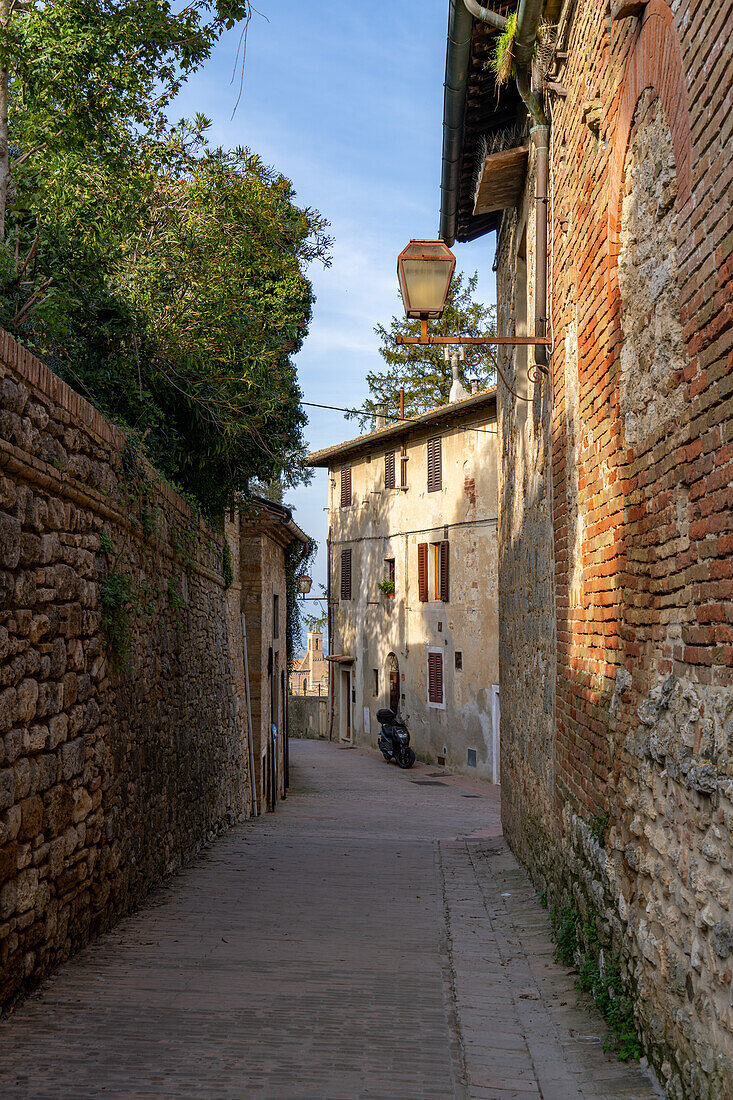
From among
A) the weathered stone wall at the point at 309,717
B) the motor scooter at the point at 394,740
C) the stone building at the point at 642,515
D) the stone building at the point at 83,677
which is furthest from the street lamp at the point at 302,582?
the stone building at the point at 642,515

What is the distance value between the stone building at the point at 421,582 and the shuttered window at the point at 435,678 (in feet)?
0.16

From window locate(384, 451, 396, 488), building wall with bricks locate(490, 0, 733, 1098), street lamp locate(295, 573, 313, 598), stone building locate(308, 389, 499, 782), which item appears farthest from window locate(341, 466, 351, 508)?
building wall with bricks locate(490, 0, 733, 1098)

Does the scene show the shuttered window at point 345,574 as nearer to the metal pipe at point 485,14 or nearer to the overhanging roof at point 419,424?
the overhanging roof at point 419,424

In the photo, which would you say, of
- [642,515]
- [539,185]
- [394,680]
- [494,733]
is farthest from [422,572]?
[642,515]

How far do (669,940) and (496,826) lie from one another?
10782mm

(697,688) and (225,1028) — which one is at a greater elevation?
(697,688)

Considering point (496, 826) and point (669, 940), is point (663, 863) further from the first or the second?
point (496, 826)

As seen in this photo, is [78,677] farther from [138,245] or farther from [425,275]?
[138,245]

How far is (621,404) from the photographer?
4.33 meters

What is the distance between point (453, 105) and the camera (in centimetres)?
861

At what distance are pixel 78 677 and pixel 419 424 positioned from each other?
851 inches

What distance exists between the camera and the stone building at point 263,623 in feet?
52.3

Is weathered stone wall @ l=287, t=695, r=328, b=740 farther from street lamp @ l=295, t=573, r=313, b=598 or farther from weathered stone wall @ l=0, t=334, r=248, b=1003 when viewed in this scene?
weathered stone wall @ l=0, t=334, r=248, b=1003

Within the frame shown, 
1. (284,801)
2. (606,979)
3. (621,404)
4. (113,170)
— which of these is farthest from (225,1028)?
(284,801)
